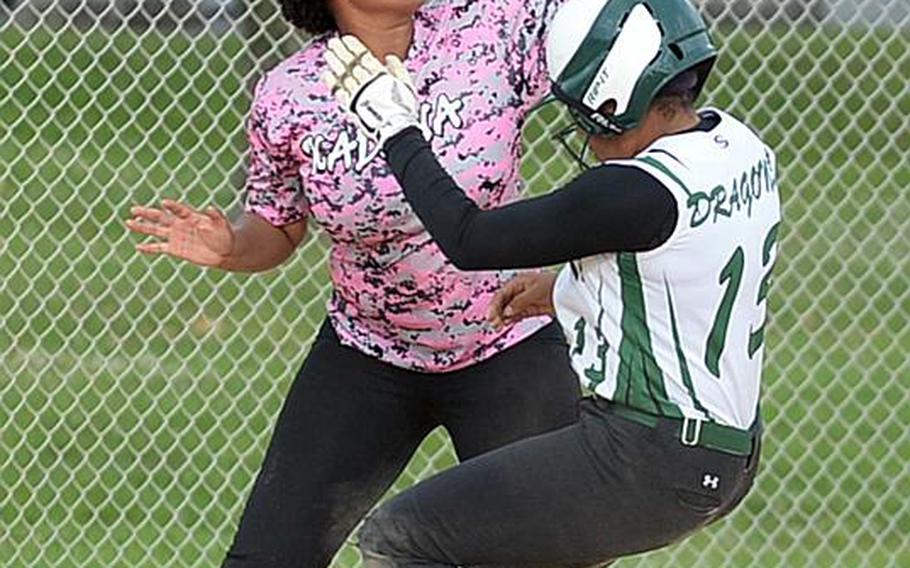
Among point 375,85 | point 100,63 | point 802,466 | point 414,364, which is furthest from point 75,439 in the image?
point 375,85

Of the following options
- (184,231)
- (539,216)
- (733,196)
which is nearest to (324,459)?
(184,231)

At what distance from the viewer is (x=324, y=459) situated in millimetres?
4805

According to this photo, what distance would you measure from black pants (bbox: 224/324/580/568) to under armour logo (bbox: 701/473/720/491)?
0.84 m

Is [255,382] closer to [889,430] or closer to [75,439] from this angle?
[75,439]

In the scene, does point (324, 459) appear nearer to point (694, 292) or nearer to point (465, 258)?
point (465, 258)

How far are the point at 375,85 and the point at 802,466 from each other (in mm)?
3530

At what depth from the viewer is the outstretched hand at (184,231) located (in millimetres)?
4707

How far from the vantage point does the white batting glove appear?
158 inches

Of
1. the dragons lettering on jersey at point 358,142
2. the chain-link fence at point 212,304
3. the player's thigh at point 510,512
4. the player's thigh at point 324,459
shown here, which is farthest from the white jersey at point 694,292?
the chain-link fence at point 212,304

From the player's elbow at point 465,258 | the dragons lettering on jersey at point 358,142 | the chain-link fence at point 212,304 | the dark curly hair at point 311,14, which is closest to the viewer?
the player's elbow at point 465,258

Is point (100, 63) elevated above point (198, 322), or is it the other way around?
point (100, 63)

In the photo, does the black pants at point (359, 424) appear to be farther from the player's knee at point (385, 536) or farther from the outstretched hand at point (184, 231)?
the player's knee at point (385, 536)

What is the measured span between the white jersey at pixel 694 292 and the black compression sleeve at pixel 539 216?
26 millimetres

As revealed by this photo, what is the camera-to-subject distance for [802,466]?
23.8 feet
